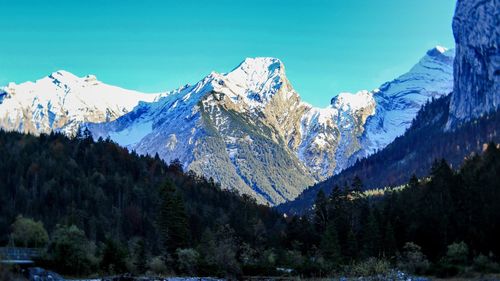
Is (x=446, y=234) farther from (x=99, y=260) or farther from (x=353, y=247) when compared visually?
(x=99, y=260)

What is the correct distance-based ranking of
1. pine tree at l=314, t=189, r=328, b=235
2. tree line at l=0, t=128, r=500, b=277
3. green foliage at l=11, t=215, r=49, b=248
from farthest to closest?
pine tree at l=314, t=189, r=328, b=235
green foliage at l=11, t=215, r=49, b=248
tree line at l=0, t=128, r=500, b=277

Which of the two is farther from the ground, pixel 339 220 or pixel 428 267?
pixel 339 220

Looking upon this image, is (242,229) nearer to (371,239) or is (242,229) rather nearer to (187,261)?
(371,239)

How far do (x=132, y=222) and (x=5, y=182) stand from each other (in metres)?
41.3

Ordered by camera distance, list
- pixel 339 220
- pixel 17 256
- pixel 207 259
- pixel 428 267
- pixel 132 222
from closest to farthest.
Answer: pixel 17 256, pixel 428 267, pixel 207 259, pixel 339 220, pixel 132 222

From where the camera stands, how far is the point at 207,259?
97.1m

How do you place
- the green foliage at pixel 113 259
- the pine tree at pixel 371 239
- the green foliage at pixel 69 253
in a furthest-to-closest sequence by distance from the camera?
the pine tree at pixel 371 239
the green foliage at pixel 113 259
the green foliage at pixel 69 253

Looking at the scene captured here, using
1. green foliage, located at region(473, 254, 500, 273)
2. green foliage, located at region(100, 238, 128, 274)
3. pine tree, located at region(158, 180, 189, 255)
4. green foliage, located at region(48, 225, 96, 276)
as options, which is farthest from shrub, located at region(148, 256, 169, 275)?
green foliage, located at region(473, 254, 500, 273)

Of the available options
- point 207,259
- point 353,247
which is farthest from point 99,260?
point 353,247

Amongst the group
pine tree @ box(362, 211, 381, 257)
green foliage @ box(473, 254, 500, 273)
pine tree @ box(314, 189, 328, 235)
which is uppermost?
pine tree @ box(314, 189, 328, 235)

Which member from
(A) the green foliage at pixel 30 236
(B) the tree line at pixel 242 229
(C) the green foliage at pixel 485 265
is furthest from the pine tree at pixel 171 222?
(C) the green foliage at pixel 485 265

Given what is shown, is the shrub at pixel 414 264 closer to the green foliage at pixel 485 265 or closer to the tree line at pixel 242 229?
the tree line at pixel 242 229

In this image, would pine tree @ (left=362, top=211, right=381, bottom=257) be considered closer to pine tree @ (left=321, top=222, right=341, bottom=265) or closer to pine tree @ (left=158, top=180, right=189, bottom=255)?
pine tree @ (left=321, top=222, right=341, bottom=265)

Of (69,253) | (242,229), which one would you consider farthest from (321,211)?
(69,253)
